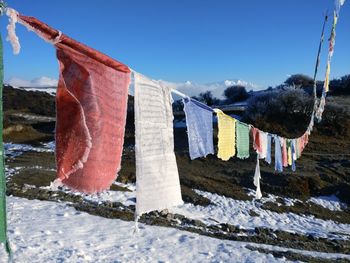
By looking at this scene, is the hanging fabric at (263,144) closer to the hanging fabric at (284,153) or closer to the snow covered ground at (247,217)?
the hanging fabric at (284,153)

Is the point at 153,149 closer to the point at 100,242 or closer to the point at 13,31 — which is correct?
the point at 13,31

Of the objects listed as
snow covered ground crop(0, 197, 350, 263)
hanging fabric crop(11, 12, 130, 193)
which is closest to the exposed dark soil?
snow covered ground crop(0, 197, 350, 263)

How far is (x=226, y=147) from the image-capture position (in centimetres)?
756

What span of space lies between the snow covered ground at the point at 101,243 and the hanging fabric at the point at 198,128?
11.9 ft

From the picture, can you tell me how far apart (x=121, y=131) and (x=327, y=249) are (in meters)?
9.17

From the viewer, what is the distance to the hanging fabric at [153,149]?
3.83 meters

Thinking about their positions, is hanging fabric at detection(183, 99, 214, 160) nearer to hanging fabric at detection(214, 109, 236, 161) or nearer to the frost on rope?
hanging fabric at detection(214, 109, 236, 161)

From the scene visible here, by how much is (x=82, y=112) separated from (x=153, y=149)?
1.19 m

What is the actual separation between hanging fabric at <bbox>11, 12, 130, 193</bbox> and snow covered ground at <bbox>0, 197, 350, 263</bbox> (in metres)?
5.35

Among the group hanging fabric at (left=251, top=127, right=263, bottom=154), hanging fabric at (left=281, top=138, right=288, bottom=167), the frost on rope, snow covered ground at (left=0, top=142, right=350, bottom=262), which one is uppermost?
the frost on rope

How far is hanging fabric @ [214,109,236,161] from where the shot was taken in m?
7.20

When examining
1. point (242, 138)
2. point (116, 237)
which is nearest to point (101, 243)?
point (116, 237)

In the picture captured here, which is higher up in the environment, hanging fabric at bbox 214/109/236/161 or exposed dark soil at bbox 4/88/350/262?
hanging fabric at bbox 214/109/236/161

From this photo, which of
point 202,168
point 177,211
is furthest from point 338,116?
point 177,211
